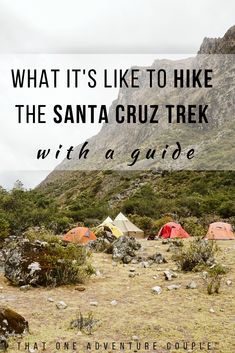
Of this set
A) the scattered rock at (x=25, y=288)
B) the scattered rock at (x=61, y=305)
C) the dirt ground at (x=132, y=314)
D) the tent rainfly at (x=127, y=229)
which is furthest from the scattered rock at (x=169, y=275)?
the tent rainfly at (x=127, y=229)

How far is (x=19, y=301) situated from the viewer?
9.77 metres

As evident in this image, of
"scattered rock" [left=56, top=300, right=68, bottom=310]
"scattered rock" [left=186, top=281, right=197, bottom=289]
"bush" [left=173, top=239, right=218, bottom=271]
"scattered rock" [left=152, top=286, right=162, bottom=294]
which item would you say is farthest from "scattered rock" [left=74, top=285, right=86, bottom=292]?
"bush" [left=173, top=239, right=218, bottom=271]

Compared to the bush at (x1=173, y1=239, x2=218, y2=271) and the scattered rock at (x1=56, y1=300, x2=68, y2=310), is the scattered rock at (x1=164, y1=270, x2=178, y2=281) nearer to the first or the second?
the bush at (x1=173, y1=239, x2=218, y2=271)

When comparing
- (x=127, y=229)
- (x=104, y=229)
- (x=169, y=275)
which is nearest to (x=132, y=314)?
(x=169, y=275)

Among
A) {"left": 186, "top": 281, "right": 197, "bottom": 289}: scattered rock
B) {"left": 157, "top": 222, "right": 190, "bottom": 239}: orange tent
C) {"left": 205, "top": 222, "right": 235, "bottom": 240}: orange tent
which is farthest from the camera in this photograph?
{"left": 157, "top": 222, "right": 190, "bottom": 239}: orange tent

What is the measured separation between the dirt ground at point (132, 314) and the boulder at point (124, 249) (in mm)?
2123

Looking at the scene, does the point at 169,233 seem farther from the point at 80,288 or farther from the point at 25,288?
the point at 25,288

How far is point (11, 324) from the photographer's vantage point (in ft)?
24.8

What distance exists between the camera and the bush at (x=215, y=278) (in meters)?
10.3

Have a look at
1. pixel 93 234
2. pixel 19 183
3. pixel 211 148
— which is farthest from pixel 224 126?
pixel 93 234

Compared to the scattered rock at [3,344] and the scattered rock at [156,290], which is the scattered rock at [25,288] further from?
the scattered rock at [3,344]

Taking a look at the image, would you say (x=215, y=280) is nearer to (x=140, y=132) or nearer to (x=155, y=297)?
(x=155, y=297)

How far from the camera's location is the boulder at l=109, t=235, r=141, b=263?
14.7m

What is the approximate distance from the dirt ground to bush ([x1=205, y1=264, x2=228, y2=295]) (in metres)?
0.17
